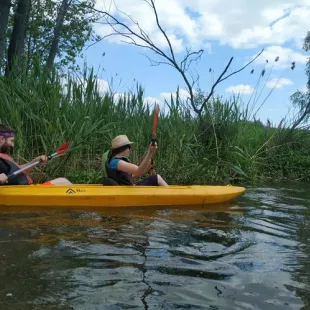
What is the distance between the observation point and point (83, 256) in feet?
10.4

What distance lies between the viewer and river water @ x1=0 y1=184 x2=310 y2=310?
2.46 metres

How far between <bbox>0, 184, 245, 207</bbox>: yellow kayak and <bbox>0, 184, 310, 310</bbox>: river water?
0.21 m

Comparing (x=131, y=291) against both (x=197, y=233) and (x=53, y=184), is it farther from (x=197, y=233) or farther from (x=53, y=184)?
(x=53, y=184)

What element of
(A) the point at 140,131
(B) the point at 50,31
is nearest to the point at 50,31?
(B) the point at 50,31

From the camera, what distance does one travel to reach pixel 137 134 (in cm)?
735

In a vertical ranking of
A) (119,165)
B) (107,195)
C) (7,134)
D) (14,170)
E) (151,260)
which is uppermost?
(7,134)

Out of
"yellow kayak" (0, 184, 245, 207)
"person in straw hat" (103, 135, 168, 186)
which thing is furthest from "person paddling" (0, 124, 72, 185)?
"person in straw hat" (103, 135, 168, 186)

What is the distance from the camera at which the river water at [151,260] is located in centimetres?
246

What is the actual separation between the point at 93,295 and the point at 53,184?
327 centimetres

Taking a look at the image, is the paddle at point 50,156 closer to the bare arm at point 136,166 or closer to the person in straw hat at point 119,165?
the person in straw hat at point 119,165

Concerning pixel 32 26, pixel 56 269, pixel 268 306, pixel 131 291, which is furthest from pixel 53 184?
pixel 32 26

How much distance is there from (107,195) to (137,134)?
6.79ft

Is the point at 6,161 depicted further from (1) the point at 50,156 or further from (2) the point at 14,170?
(1) the point at 50,156

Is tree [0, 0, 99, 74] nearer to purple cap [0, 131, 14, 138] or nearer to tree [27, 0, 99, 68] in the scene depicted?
tree [27, 0, 99, 68]
